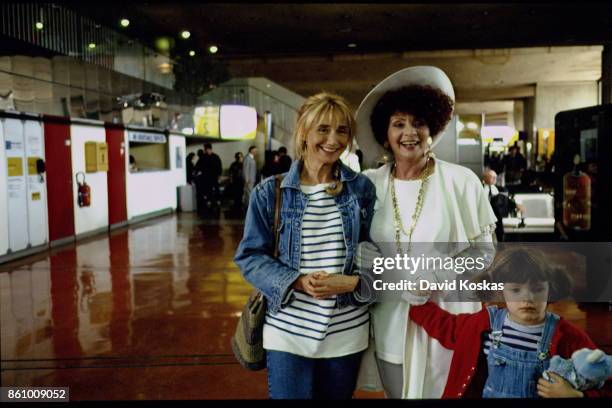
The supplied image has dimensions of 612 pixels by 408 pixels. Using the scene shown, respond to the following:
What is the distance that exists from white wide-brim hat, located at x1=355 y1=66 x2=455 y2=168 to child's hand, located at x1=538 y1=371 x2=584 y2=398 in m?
0.73

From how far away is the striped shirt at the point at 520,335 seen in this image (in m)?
1.61

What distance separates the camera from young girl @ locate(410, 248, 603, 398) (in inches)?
63.1

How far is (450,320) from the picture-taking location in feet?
5.61

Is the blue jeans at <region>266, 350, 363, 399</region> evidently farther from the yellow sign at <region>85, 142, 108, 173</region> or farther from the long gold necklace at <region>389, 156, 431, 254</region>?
the yellow sign at <region>85, 142, 108, 173</region>

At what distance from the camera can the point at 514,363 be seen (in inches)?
64.4

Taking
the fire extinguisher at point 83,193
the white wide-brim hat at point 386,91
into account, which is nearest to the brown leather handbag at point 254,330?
the white wide-brim hat at point 386,91

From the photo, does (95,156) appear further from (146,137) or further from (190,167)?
(190,167)

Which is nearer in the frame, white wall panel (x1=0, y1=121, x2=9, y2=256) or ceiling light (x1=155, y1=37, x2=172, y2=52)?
white wall panel (x1=0, y1=121, x2=9, y2=256)

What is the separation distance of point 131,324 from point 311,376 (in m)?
2.89

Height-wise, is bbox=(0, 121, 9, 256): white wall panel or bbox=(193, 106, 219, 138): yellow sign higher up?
bbox=(193, 106, 219, 138): yellow sign

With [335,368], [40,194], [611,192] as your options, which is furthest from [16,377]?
[40,194]

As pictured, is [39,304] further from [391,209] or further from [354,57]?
[354,57]

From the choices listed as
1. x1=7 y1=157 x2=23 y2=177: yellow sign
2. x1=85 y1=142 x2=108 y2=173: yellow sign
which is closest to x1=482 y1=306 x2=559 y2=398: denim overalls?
x1=7 y1=157 x2=23 y2=177: yellow sign

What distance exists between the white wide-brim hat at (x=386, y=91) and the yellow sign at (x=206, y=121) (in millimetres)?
14053
